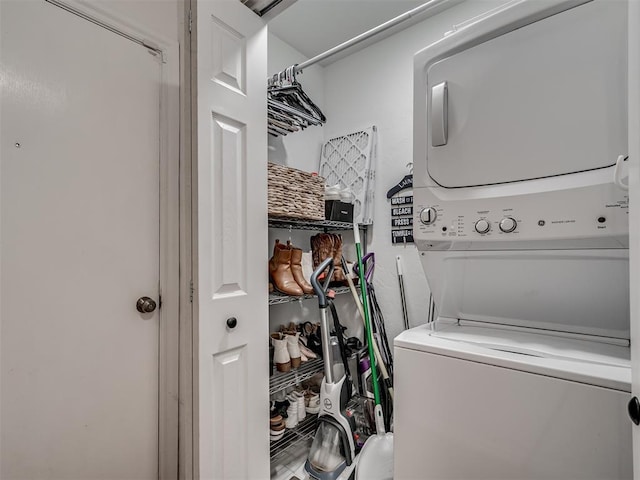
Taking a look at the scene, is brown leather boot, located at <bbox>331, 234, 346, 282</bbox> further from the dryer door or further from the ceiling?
the ceiling

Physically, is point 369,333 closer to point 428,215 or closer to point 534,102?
point 428,215

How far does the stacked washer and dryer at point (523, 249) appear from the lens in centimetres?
74

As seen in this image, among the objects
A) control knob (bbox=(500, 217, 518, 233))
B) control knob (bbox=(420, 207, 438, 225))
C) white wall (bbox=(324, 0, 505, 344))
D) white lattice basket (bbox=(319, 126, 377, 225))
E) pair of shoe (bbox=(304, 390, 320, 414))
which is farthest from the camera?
white lattice basket (bbox=(319, 126, 377, 225))

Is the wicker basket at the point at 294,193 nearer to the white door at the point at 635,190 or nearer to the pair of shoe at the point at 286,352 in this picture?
the pair of shoe at the point at 286,352

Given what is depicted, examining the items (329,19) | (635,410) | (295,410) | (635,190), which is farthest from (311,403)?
(329,19)

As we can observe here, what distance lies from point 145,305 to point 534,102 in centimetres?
152

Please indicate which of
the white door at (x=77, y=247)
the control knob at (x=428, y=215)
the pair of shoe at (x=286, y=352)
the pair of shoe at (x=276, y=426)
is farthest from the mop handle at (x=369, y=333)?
the white door at (x=77, y=247)

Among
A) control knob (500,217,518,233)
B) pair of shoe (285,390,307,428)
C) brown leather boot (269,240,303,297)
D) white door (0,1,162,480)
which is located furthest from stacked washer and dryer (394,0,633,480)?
white door (0,1,162,480)

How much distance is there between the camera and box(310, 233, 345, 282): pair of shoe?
200 cm

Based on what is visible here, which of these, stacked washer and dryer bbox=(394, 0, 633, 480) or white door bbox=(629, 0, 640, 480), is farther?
stacked washer and dryer bbox=(394, 0, 633, 480)

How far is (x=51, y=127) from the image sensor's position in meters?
1.00

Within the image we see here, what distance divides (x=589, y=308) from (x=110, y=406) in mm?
1646

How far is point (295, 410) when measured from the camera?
1709 millimetres

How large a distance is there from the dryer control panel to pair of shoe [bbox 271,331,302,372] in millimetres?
943
